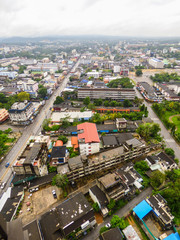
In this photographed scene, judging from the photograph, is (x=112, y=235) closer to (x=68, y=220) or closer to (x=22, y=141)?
(x=68, y=220)

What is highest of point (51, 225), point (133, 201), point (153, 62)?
point (153, 62)

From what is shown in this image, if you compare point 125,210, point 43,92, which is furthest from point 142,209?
point 43,92

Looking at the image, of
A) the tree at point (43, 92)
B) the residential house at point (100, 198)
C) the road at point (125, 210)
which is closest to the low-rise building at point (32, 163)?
the residential house at point (100, 198)

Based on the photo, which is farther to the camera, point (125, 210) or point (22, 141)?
point (22, 141)

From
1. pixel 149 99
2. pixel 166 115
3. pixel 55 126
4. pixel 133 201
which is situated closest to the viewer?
pixel 133 201

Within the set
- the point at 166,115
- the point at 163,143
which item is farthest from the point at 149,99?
the point at 163,143

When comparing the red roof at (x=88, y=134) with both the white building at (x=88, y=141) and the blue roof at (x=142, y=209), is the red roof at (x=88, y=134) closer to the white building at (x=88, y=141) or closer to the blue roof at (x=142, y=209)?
the white building at (x=88, y=141)

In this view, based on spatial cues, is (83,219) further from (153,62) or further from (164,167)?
(153,62)
